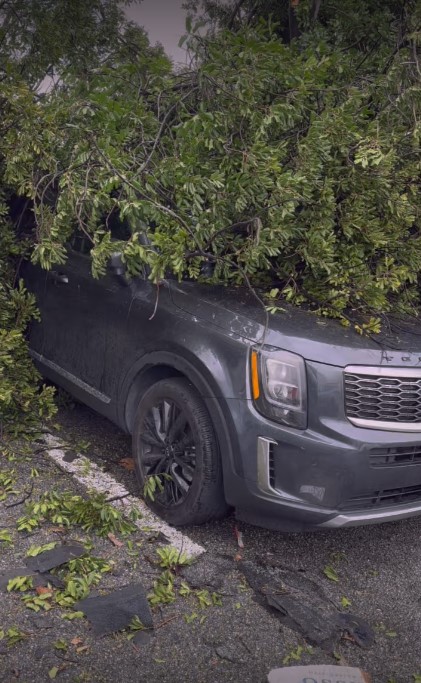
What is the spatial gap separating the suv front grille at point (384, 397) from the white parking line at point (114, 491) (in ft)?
3.66

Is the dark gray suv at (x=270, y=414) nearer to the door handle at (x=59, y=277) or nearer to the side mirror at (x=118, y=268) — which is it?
the side mirror at (x=118, y=268)

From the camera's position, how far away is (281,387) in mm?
3168

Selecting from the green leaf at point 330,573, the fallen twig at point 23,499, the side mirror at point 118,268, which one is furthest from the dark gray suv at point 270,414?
the fallen twig at point 23,499

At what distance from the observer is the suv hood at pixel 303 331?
3.20 meters

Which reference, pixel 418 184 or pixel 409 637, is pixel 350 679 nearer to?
pixel 409 637

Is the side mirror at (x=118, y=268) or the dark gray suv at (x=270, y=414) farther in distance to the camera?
the side mirror at (x=118, y=268)

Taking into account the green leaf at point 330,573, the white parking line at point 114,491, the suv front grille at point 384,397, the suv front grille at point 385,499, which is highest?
the suv front grille at point 384,397

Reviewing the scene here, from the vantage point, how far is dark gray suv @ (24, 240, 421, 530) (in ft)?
10.2

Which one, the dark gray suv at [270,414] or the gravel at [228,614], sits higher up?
the dark gray suv at [270,414]

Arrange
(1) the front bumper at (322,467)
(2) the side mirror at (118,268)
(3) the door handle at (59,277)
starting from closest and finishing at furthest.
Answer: (1) the front bumper at (322,467), (2) the side mirror at (118,268), (3) the door handle at (59,277)

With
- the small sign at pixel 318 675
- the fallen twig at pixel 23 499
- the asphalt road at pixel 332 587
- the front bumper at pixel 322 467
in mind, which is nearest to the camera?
the small sign at pixel 318 675

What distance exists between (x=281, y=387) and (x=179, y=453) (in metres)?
0.78

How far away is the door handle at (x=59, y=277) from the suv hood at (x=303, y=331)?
117cm

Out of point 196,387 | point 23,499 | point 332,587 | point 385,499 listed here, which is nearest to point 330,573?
point 332,587
